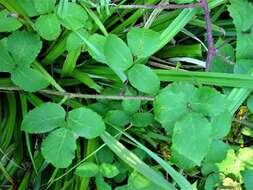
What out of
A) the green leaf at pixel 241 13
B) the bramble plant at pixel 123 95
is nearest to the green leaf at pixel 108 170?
the bramble plant at pixel 123 95

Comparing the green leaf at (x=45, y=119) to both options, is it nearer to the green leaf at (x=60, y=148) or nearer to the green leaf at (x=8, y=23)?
the green leaf at (x=60, y=148)

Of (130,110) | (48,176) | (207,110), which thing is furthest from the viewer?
(48,176)

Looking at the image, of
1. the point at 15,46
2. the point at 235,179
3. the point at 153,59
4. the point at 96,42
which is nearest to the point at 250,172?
the point at 235,179

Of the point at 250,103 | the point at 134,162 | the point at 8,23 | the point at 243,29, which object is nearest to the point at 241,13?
the point at 243,29

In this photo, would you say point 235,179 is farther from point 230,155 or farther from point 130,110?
point 130,110

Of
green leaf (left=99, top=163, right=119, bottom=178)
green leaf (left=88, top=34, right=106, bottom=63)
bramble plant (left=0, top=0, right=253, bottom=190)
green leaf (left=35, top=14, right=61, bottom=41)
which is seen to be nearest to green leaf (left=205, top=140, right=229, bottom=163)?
bramble plant (left=0, top=0, right=253, bottom=190)

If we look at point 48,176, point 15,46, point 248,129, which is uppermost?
point 15,46
